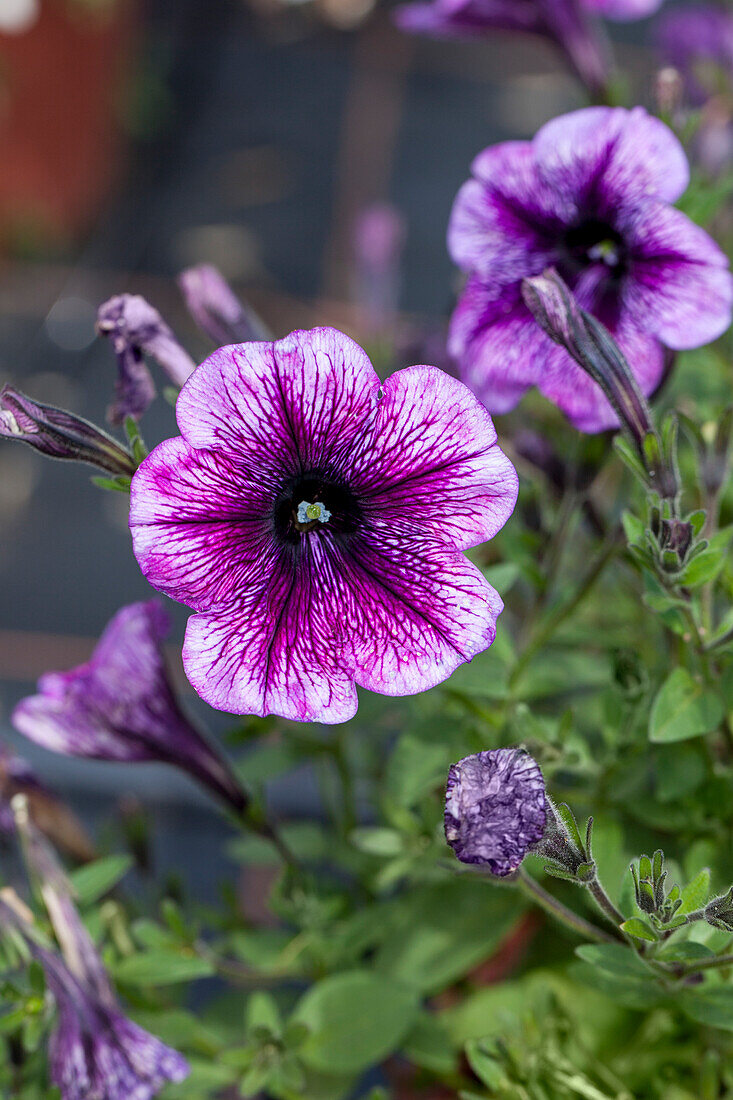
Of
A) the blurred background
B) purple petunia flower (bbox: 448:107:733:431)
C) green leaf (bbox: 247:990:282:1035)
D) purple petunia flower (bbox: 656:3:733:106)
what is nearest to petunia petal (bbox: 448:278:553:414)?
purple petunia flower (bbox: 448:107:733:431)

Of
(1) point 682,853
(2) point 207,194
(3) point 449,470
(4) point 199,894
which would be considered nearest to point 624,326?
(3) point 449,470

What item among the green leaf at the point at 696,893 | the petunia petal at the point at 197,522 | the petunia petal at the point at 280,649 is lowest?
the green leaf at the point at 696,893

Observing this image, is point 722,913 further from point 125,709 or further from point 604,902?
point 125,709

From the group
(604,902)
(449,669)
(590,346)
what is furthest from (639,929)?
(590,346)

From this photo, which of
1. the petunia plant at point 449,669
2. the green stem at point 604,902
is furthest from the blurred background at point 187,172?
the green stem at point 604,902

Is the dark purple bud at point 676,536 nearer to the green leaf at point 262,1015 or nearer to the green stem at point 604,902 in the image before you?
the green stem at point 604,902

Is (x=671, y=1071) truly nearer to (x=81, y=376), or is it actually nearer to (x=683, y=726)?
(x=683, y=726)
